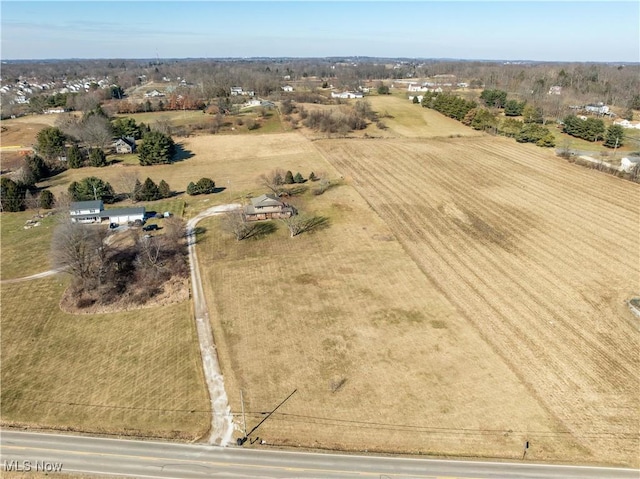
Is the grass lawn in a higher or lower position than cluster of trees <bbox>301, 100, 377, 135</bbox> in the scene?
lower

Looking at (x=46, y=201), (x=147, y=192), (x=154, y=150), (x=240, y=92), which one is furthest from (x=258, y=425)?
(x=240, y=92)

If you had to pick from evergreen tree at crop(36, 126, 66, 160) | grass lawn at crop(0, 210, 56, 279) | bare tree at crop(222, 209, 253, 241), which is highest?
evergreen tree at crop(36, 126, 66, 160)

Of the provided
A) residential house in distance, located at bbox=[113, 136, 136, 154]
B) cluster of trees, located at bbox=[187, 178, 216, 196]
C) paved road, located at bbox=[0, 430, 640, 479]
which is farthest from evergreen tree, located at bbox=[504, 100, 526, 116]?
paved road, located at bbox=[0, 430, 640, 479]

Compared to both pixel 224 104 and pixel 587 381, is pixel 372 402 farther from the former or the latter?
pixel 224 104

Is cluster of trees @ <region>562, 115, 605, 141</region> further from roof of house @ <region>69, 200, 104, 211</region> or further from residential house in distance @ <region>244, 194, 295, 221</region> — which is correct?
roof of house @ <region>69, 200, 104, 211</region>

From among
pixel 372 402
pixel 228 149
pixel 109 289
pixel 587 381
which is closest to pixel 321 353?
pixel 372 402
